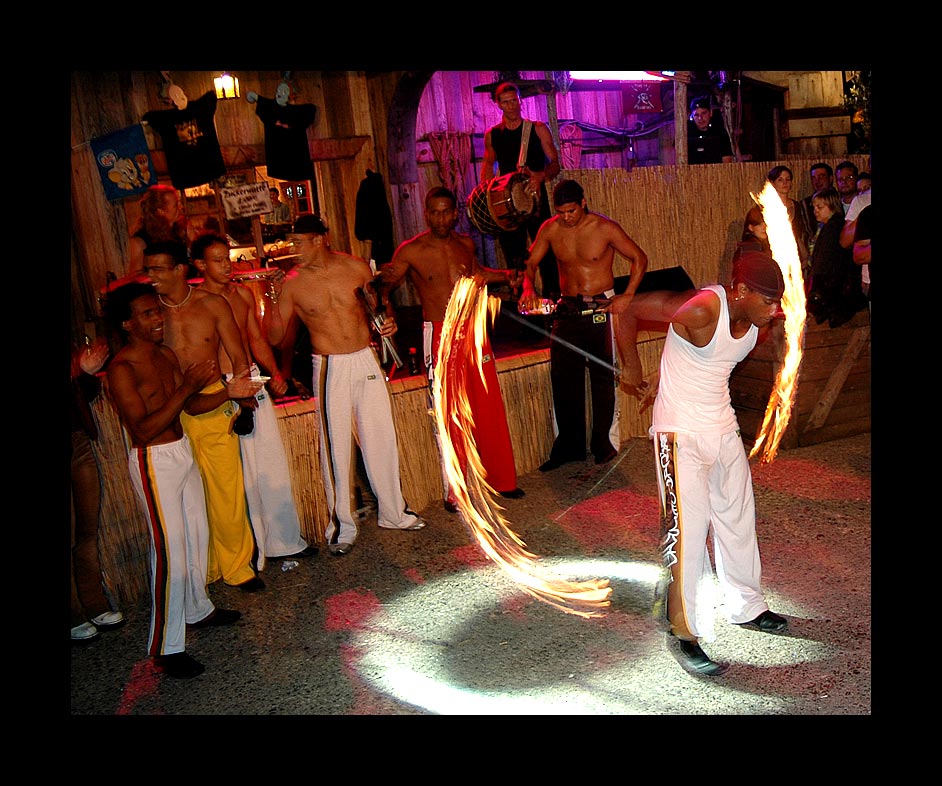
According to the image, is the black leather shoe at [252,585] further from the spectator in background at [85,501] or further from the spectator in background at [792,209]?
the spectator in background at [792,209]

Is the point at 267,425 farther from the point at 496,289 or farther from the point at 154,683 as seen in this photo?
the point at 496,289

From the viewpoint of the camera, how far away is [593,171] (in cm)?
822

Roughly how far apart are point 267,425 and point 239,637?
149 cm

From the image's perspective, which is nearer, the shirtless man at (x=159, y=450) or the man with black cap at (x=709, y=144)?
the shirtless man at (x=159, y=450)

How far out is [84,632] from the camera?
5172mm

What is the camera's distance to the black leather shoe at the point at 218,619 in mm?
5234

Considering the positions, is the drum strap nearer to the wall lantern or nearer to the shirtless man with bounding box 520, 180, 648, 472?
the shirtless man with bounding box 520, 180, 648, 472

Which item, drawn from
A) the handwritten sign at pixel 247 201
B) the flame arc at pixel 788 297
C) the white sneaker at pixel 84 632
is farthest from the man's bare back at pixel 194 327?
the flame arc at pixel 788 297

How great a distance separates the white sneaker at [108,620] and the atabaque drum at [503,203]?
4107mm

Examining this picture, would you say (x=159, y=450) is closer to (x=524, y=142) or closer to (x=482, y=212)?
(x=482, y=212)

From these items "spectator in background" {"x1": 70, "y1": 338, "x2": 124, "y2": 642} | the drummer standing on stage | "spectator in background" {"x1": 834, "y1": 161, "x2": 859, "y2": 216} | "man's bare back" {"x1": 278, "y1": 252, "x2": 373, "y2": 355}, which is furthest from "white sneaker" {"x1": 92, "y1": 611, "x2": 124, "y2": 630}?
"spectator in background" {"x1": 834, "y1": 161, "x2": 859, "y2": 216}

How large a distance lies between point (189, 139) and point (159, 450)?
5.61 metres

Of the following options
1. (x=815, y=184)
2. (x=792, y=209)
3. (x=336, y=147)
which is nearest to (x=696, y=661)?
(x=792, y=209)

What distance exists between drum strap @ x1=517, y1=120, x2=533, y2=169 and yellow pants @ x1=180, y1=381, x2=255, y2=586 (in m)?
3.96
